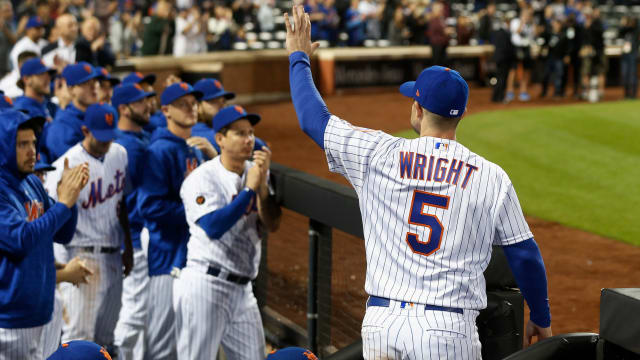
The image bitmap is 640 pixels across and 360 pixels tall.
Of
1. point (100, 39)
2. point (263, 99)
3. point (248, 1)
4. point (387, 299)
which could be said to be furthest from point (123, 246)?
point (248, 1)

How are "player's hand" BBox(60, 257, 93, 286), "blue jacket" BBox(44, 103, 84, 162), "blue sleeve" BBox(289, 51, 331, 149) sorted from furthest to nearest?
"blue jacket" BBox(44, 103, 84, 162) < "player's hand" BBox(60, 257, 93, 286) < "blue sleeve" BBox(289, 51, 331, 149)

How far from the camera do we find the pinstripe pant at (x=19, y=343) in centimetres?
445

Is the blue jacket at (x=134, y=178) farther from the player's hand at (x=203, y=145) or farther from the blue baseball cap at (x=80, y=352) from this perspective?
the blue baseball cap at (x=80, y=352)

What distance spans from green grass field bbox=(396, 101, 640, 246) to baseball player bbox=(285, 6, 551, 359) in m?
7.00

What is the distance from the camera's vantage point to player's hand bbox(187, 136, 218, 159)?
6172mm

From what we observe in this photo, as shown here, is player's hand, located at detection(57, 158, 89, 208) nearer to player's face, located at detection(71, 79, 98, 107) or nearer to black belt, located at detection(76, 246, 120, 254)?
black belt, located at detection(76, 246, 120, 254)

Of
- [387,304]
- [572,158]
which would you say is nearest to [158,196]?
[387,304]

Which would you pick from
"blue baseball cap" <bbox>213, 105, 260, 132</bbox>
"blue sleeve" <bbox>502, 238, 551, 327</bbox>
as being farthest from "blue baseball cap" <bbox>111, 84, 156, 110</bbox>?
"blue sleeve" <bbox>502, 238, 551, 327</bbox>

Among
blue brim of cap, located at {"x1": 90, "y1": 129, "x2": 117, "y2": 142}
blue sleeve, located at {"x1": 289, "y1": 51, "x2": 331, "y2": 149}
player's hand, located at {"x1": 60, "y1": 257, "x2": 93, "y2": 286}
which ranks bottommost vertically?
player's hand, located at {"x1": 60, "y1": 257, "x2": 93, "y2": 286}

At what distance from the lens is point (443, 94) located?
320cm

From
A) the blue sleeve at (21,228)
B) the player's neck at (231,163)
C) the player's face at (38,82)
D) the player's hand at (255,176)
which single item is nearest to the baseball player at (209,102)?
the player's neck at (231,163)

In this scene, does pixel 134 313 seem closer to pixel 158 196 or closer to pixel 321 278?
pixel 158 196

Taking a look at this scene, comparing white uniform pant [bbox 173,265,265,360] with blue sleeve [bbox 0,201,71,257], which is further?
white uniform pant [bbox 173,265,265,360]

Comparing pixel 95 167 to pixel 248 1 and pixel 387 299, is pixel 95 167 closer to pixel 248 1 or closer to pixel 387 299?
pixel 387 299
